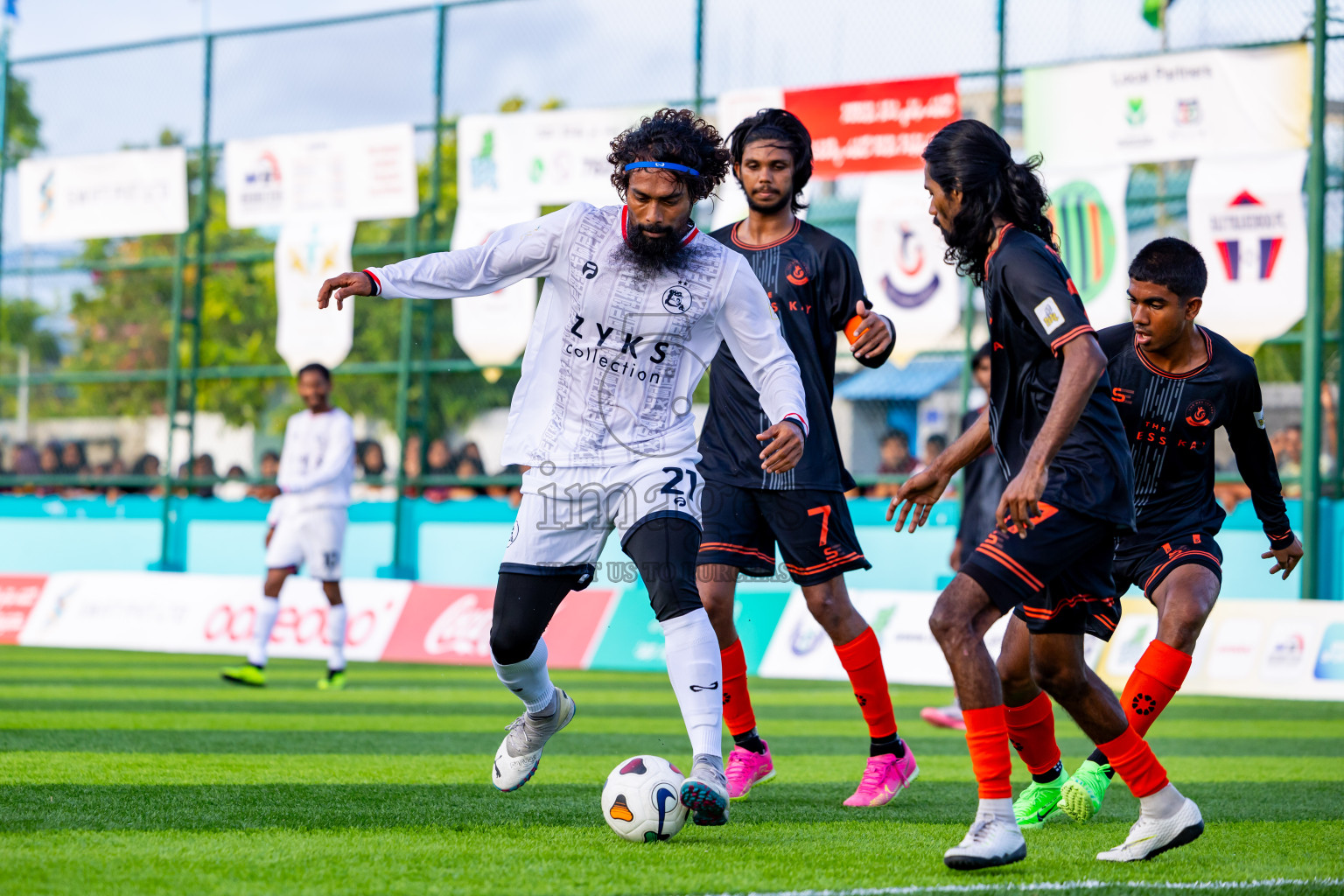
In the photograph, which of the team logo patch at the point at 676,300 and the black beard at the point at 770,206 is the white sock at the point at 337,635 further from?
the team logo patch at the point at 676,300

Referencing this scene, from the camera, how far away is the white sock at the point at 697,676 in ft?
16.2

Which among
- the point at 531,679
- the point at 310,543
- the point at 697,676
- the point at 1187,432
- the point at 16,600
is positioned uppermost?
the point at 1187,432

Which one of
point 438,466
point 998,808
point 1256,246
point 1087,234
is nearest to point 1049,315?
point 998,808

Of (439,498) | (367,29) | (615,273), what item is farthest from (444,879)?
(367,29)

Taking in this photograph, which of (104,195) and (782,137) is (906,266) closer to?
(782,137)

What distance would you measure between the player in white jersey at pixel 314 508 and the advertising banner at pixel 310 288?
238 inches

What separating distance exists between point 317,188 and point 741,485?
42.9 feet

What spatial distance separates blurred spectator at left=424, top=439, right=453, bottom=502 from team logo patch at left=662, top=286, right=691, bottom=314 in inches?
491

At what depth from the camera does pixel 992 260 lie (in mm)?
4551

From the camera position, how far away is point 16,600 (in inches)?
668

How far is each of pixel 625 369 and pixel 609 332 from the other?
0.15 m

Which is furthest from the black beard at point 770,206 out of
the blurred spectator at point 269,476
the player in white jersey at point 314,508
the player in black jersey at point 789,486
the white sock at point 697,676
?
the blurred spectator at point 269,476

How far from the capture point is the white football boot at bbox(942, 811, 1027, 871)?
169 inches

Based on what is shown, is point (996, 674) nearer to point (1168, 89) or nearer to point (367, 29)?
point (1168, 89)
